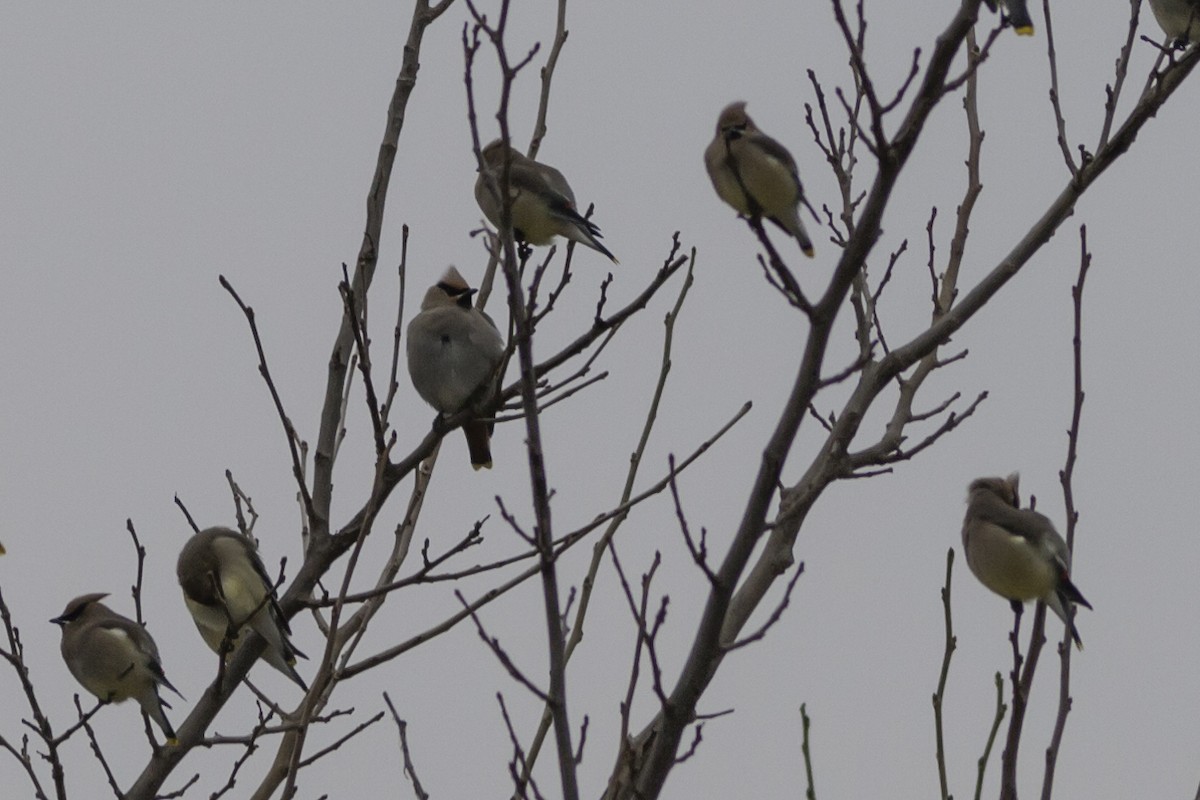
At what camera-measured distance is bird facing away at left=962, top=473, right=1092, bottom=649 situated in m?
4.15

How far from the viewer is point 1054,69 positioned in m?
3.96

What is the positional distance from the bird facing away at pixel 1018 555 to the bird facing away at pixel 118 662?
260cm

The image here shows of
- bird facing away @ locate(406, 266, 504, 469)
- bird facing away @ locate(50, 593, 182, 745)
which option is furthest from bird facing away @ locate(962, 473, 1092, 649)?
bird facing away @ locate(50, 593, 182, 745)

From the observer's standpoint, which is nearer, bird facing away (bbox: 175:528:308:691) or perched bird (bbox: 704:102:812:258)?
perched bird (bbox: 704:102:812:258)

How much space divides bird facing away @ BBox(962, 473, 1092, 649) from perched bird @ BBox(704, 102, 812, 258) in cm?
85

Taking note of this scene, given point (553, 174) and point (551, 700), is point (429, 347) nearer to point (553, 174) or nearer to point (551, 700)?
point (553, 174)

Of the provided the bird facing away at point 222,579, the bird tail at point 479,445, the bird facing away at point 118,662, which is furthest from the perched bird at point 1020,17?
the bird facing away at point 118,662

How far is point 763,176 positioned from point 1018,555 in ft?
3.66

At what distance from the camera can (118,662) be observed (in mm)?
5555

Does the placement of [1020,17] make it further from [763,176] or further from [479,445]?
[479,445]

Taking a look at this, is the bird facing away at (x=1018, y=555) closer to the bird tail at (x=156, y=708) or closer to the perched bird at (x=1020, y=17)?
the perched bird at (x=1020, y=17)

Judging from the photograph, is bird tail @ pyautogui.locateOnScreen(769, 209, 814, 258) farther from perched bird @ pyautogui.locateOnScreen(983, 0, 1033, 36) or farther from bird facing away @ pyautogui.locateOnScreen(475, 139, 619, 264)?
bird facing away @ pyautogui.locateOnScreen(475, 139, 619, 264)

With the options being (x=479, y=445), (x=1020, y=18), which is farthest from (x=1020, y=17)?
(x=479, y=445)

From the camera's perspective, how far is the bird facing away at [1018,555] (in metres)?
4.15
